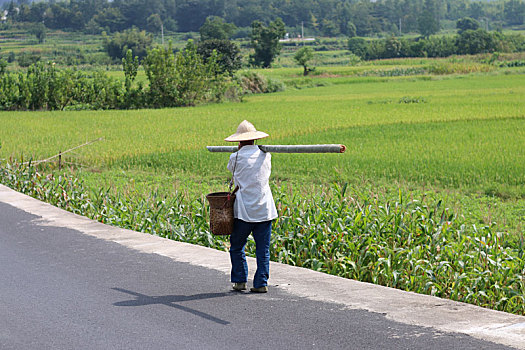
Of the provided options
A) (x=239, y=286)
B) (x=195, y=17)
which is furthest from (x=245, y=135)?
(x=195, y=17)

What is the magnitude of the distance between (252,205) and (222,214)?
0.87ft

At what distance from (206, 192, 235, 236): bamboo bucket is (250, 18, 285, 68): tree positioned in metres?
79.4

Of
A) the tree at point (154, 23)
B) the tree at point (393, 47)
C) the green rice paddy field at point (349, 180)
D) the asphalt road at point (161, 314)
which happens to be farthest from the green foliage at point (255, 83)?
the tree at point (154, 23)

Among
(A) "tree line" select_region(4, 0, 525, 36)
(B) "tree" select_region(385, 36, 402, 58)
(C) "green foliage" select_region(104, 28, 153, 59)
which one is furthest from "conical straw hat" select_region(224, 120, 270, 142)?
(A) "tree line" select_region(4, 0, 525, 36)

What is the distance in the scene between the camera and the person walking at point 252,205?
6.58m

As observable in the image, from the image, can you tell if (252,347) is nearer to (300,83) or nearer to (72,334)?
(72,334)

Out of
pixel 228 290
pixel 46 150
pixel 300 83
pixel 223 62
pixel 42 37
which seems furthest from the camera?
pixel 42 37

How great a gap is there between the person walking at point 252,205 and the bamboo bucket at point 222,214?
0.23 ft

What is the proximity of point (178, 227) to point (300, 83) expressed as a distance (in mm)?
53059

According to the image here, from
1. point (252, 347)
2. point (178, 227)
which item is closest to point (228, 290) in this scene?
point (252, 347)

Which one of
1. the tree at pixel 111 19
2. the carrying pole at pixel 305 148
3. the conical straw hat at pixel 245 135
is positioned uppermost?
the tree at pixel 111 19

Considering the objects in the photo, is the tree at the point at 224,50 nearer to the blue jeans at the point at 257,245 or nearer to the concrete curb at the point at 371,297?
the concrete curb at the point at 371,297

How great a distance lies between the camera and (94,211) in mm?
11297

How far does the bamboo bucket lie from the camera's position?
21.6ft
